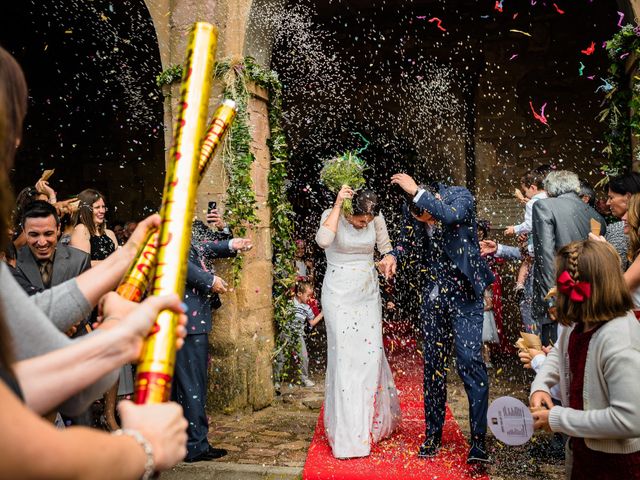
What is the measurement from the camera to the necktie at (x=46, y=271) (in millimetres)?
4105

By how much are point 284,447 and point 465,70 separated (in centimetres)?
639

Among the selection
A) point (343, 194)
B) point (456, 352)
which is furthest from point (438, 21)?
point (456, 352)

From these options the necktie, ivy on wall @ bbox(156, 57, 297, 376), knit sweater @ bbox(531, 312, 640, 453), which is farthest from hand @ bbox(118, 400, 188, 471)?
ivy on wall @ bbox(156, 57, 297, 376)

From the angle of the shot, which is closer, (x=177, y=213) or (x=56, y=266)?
(x=177, y=213)

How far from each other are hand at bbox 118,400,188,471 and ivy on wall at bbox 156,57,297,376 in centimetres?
502

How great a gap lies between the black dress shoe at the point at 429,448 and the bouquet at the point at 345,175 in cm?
196

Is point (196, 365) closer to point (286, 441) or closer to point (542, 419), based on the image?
point (286, 441)

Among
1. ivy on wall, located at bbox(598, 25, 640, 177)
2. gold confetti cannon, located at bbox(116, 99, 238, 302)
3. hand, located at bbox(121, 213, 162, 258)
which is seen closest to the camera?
gold confetti cannon, located at bbox(116, 99, 238, 302)

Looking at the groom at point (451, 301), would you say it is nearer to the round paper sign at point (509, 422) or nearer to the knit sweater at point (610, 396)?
the round paper sign at point (509, 422)

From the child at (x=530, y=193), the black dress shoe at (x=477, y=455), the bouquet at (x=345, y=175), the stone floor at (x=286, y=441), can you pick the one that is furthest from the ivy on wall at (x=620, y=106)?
the black dress shoe at (x=477, y=455)

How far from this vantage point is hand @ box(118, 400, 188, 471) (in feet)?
3.51

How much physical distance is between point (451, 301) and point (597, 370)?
7.75 feet

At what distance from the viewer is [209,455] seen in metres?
4.89

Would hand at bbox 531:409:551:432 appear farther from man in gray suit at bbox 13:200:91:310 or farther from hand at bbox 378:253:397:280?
man in gray suit at bbox 13:200:91:310
